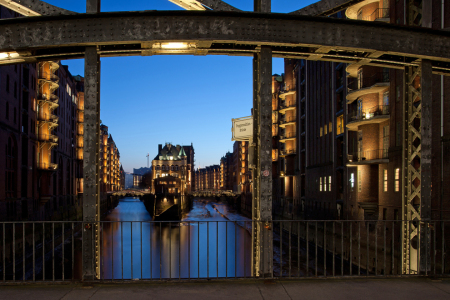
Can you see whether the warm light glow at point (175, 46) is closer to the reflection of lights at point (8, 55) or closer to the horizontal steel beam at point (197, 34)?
the horizontal steel beam at point (197, 34)

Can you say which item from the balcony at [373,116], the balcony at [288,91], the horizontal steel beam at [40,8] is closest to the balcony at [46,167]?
the balcony at [373,116]

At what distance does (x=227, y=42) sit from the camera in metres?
7.48

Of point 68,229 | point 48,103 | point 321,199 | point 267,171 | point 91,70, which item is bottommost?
point 68,229

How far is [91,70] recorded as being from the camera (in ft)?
24.2

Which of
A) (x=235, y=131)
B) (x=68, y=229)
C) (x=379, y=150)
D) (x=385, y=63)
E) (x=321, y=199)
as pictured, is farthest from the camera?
(x=68, y=229)

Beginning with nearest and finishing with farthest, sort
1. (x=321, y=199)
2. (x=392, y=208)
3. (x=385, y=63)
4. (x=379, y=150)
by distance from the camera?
(x=385, y=63)
(x=392, y=208)
(x=379, y=150)
(x=321, y=199)

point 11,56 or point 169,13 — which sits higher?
point 169,13

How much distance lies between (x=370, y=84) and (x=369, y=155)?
5.39 meters

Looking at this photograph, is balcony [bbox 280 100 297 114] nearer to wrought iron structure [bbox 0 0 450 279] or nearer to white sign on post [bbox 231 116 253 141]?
white sign on post [bbox 231 116 253 141]

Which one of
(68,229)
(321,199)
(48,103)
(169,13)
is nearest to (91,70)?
(169,13)

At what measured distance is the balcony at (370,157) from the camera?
27.1 metres

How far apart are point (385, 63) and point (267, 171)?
12.6ft

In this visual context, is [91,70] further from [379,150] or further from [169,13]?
[379,150]

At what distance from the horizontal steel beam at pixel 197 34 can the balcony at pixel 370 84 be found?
20.9 meters
